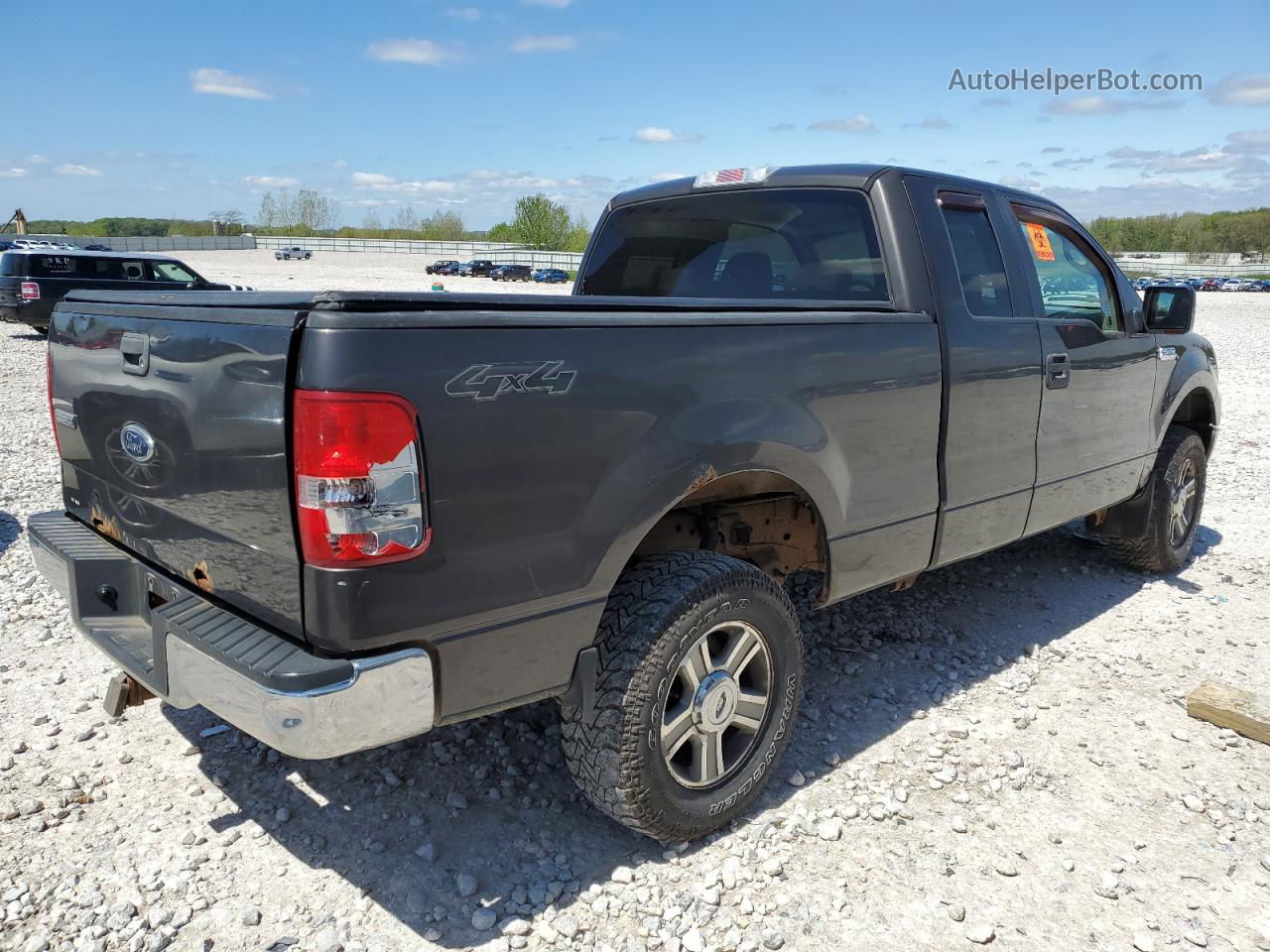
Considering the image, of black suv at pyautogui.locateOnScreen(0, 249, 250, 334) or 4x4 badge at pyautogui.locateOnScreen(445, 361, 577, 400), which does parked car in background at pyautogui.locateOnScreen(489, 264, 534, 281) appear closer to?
black suv at pyautogui.locateOnScreen(0, 249, 250, 334)

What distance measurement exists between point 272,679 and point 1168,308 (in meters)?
4.52

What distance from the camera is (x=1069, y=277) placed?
439cm

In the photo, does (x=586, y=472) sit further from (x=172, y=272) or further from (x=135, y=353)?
(x=172, y=272)

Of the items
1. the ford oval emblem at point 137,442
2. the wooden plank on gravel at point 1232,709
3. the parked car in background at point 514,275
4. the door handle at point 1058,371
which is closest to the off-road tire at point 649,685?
the ford oval emblem at point 137,442

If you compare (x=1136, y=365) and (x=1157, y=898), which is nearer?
(x=1157, y=898)

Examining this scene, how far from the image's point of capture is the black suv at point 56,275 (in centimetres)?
1681

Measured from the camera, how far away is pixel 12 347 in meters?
16.8

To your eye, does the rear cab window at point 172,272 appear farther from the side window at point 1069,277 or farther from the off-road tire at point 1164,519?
the off-road tire at point 1164,519

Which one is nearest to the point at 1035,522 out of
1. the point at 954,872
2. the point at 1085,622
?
the point at 1085,622

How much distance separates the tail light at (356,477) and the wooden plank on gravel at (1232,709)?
3.31m

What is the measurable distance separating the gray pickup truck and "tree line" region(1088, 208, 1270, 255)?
110 meters

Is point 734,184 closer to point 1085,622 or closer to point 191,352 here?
point 191,352

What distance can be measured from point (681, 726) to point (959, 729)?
144 centimetres

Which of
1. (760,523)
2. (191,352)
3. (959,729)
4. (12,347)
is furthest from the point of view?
(12,347)
